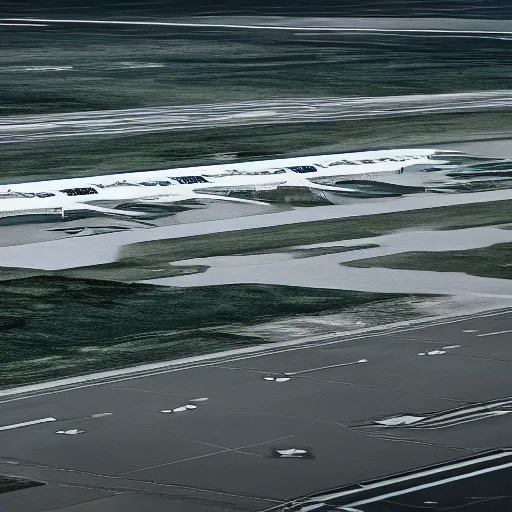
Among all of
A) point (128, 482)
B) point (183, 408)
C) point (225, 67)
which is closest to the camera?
point (128, 482)

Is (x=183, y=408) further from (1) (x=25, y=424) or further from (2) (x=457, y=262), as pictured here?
(2) (x=457, y=262)

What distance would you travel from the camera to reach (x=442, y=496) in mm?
7836

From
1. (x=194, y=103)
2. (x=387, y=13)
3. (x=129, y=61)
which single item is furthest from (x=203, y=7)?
(x=194, y=103)

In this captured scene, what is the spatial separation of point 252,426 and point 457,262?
21.0ft

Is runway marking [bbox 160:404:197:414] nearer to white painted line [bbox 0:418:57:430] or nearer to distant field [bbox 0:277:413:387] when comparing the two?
white painted line [bbox 0:418:57:430]

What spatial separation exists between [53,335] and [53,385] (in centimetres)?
180

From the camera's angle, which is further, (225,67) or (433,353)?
(225,67)

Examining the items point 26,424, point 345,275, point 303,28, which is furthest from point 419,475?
point 303,28

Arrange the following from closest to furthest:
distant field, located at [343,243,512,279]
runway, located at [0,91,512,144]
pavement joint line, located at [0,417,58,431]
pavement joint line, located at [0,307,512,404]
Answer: pavement joint line, located at [0,417,58,431]
pavement joint line, located at [0,307,512,404]
distant field, located at [343,243,512,279]
runway, located at [0,91,512,144]

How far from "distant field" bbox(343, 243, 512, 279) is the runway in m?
11.4

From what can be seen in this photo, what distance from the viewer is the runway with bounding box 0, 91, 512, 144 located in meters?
26.8

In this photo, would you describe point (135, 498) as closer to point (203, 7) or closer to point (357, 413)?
point (357, 413)

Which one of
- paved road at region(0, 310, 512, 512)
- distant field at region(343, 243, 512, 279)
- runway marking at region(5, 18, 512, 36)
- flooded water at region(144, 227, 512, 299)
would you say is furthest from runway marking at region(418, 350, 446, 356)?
runway marking at region(5, 18, 512, 36)

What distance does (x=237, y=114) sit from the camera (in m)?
28.7
